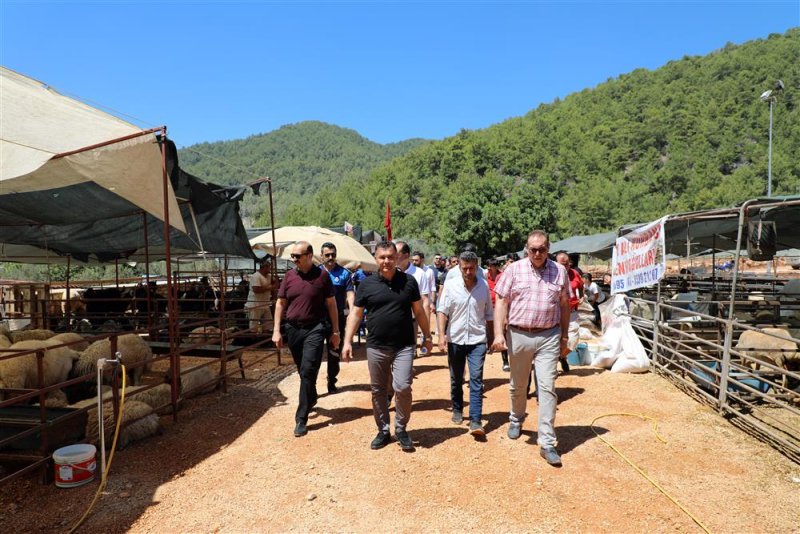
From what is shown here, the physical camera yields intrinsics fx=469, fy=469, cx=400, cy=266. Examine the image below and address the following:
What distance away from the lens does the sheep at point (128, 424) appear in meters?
4.26

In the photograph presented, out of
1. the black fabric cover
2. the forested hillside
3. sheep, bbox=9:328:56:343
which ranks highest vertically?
the forested hillside

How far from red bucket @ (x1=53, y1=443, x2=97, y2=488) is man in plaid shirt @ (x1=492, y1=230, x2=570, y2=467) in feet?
11.5

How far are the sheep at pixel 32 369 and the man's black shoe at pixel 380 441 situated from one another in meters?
3.26

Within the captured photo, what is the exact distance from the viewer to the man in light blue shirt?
4.39 m

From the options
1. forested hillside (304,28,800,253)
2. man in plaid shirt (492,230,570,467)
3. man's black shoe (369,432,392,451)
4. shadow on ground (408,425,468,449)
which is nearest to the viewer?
man in plaid shirt (492,230,570,467)

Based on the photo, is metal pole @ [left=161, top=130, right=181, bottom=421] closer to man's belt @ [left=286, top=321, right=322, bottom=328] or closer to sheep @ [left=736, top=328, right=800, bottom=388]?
man's belt @ [left=286, top=321, right=322, bottom=328]

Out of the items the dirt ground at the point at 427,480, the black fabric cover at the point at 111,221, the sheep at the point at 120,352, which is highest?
the black fabric cover at the point at 111,221

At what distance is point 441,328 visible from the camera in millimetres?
4652

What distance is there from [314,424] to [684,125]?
3369 inches

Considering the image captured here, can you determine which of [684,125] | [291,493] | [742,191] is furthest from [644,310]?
[684,125]

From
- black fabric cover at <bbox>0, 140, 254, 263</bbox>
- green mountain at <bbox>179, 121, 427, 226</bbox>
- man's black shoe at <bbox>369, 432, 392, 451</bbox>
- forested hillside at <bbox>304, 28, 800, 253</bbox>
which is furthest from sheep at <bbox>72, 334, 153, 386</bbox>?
green mountain at <bbox>179, 121, 427, 226</bbox>

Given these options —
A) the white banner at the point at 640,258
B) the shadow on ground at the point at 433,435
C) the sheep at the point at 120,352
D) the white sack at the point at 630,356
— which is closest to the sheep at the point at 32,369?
the sheep at the point at 120,352

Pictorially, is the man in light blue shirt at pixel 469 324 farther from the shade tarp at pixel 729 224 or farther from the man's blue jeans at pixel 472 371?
the shade tarp at pixel 729 224

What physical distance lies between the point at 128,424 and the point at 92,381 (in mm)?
1275
